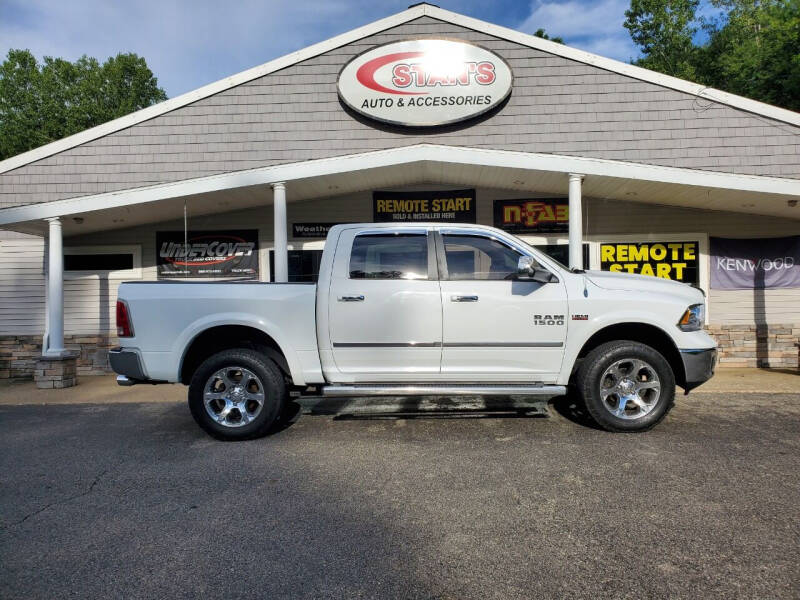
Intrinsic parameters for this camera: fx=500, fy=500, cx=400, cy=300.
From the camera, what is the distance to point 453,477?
3682mm

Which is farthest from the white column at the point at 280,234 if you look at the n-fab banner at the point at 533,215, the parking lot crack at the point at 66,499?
the parking lot crack at the point at 66,499

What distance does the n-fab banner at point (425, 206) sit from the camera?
32.7ft

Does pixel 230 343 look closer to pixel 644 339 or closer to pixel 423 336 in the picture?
pixel 423 336

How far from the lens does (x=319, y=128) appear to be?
838 centimetres

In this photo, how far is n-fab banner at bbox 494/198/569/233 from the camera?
9805 mm

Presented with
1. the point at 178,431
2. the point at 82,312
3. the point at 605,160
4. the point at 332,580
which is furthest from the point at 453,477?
the point at 82,312

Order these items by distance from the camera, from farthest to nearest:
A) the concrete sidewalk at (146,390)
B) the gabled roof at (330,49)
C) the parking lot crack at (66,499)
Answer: the gabled roof at (330,49)
the concrete sidewalk at (146,390)
the parking lot crack at (66,499)

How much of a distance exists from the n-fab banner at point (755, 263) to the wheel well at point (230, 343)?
8.73m

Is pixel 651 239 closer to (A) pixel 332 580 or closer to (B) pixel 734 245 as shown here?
(B) pixel 734 245

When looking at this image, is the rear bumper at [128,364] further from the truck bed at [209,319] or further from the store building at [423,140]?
the store building at [423,140]

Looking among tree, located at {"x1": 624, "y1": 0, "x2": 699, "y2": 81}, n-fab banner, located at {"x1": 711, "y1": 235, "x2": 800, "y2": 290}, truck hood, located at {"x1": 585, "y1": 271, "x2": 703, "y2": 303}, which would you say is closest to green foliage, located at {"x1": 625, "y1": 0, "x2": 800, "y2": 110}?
tree, located at {"x1": 624, "y1": 0, "x2": 699, "y2": 81}

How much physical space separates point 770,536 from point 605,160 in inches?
253

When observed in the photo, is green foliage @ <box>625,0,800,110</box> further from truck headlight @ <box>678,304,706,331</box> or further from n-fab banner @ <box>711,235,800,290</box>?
truck headlight @ <box>678,304,706,331</box>

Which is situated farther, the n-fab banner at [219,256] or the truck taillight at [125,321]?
the n-fab banner at [219,256]
